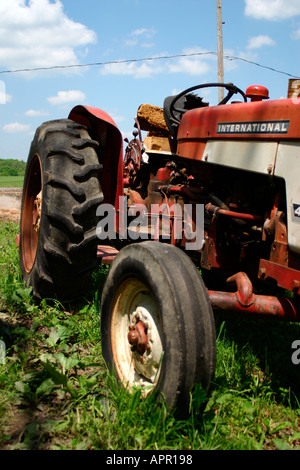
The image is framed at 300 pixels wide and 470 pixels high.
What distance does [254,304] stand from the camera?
2.20 metres

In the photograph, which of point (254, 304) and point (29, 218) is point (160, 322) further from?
point (29, 218)

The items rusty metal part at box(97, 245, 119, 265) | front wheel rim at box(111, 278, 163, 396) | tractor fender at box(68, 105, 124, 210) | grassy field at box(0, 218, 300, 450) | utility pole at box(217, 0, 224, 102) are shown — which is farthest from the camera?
utility pole at box(217, 0, 224, 102)

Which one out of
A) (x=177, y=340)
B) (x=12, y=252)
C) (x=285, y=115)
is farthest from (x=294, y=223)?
(x=12, y=252)

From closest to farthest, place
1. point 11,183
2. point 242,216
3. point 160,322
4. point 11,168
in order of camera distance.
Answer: point 160,322
point 242,216
point 11,183
point 11,168

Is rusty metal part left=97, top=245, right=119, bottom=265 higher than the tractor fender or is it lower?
lower

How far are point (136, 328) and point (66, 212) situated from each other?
3.46 feet

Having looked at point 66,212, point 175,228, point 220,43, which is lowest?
point 175,228

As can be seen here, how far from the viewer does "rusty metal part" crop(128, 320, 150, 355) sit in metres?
2.21

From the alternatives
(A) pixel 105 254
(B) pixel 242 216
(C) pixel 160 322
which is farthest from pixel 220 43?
(C) pixel 160 322

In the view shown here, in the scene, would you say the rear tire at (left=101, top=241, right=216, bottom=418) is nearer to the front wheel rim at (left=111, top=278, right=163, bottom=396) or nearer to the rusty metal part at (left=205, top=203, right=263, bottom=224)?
the front wheel rim at (left=111, top=278, right=163, bottom=396)

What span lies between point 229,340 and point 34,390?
1.45 metres

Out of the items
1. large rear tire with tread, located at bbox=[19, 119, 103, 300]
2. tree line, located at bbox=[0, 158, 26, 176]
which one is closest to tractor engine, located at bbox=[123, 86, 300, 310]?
large rear tire with tread, located at bbox=[19, 119, 103, 300]

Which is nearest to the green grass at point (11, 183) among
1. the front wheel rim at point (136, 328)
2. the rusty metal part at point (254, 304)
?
the front wheel rim at point (136, 328)

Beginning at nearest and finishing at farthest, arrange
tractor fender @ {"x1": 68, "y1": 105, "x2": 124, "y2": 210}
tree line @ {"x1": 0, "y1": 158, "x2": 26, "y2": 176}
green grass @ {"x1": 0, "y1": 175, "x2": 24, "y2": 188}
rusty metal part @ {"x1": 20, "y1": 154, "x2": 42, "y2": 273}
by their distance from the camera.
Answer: tractor fender @ {"x1": 68, "y1": 105, "x2": 124, "y2": 210} → rusty metal part @ {"x1": 20, "y1": 154, "x2": 42, "y2": 273} → green grass @ {"x1": 0, "y1": 175, "x2": 24, "y2": 188} → tree line @ {"x1": 0, "y1": 158, "x2": 26, "y2": 176}
